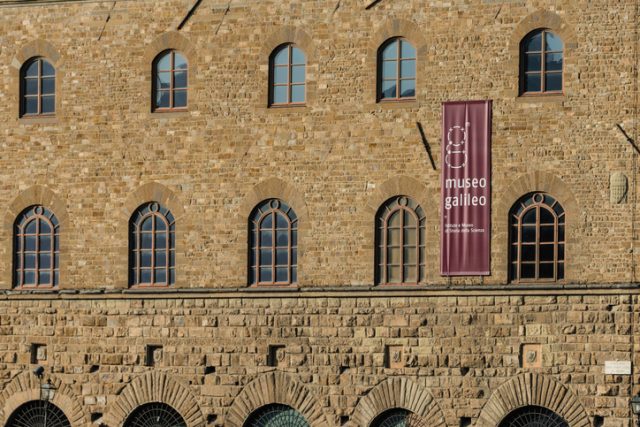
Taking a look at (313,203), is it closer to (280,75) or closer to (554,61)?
(280,75)

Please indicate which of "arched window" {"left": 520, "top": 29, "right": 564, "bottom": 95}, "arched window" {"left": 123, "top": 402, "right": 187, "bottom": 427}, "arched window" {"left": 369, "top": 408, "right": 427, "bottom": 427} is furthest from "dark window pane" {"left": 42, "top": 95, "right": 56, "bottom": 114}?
"arched window" {"left": 520, "top": 29, "right": 564, "bottom": 95}

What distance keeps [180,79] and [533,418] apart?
1031 centimetres

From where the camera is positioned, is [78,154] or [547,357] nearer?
[547,357]

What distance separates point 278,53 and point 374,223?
4181 mm

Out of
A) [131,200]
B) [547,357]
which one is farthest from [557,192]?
[131,200]

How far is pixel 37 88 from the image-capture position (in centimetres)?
4150

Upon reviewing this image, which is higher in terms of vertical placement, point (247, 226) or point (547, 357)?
point (247, 226)

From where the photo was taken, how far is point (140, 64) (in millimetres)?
40625

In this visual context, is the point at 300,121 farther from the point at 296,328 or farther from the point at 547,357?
the point at 547,357

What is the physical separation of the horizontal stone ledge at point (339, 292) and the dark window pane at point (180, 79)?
4310mm

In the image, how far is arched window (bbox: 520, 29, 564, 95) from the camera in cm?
3781

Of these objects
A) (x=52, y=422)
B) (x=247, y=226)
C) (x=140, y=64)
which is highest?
(x=140, y=64)

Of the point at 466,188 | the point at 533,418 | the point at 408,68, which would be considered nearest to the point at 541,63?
the point at 408,68

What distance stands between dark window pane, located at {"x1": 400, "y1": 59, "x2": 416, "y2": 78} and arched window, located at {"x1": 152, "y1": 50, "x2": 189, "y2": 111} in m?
4.70
